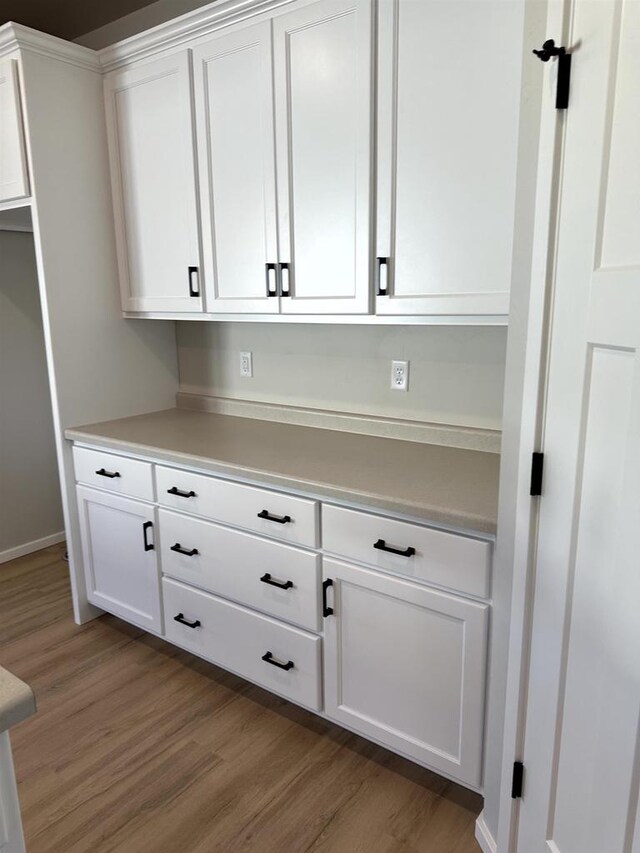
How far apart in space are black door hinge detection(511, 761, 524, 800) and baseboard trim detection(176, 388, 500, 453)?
3.11 ft

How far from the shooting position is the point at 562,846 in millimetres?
1270

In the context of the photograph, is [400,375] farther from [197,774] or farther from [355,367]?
[197,774]

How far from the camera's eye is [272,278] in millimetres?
2105

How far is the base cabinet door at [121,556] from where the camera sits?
2.38 metres

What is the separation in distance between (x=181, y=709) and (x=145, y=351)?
153 centimetres

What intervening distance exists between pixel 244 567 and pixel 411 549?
0.66 metres

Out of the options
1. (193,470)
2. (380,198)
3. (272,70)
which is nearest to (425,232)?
(380,198)

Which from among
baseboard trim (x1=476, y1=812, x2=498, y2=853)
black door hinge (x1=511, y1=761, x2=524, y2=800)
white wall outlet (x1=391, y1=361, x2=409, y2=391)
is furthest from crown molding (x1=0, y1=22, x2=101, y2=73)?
baseboard trim (x1=476, y1=812, x2=498, y2=853)

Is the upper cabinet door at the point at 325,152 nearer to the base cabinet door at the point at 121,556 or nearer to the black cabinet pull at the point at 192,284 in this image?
the black cabinet pull at the point at 192,284

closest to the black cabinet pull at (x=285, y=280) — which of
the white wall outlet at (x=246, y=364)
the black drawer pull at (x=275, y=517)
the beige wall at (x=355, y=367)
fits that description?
the beige wall at (x=355, y=367)

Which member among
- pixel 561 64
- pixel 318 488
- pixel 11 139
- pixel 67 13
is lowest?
pixel 318 488

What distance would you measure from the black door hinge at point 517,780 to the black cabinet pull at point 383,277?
129cm

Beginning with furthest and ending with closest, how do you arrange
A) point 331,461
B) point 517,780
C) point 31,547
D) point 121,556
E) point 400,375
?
point 31,547 → point 121,556 → point 400,375 → point 331,461 → point 517,780

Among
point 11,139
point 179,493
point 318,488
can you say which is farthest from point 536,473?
point 11,139
